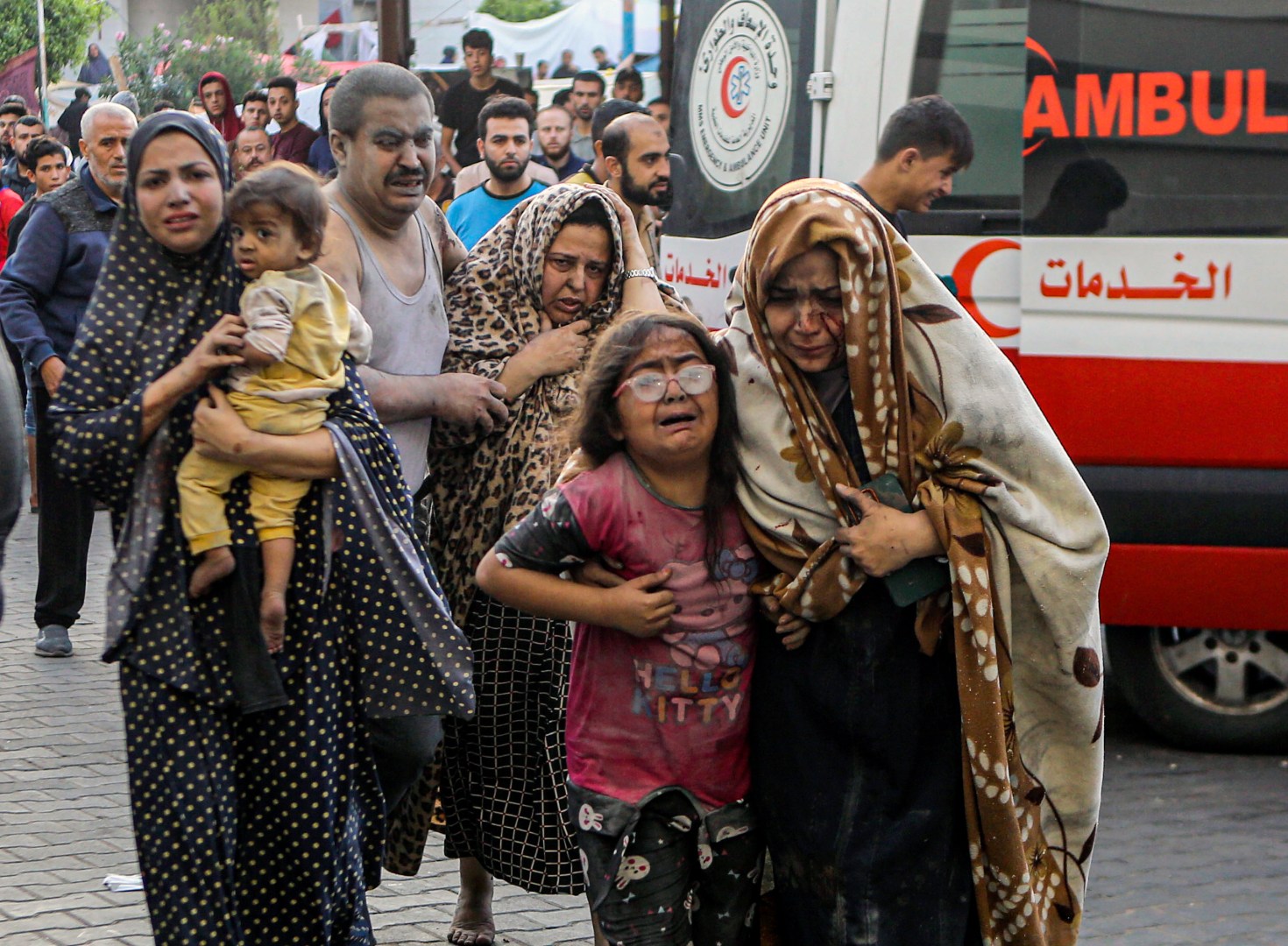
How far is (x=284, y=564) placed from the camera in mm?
3174

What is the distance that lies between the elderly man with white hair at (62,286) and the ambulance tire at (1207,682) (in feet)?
12.9

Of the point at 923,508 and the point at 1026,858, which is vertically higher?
the point at 923,508

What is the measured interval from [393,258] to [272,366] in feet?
2.65

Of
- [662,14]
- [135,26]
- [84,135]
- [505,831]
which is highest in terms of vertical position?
[135,26]

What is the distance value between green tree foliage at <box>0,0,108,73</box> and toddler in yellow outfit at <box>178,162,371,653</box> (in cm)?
2705

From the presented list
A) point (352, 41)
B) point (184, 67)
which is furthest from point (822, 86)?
point (352, 41)

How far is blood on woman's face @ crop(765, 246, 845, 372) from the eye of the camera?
2777 mm

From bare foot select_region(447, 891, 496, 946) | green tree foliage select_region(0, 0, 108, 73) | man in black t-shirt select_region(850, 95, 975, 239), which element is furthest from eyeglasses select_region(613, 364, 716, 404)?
green tree foliage select_region(0, 0, 108, 73)

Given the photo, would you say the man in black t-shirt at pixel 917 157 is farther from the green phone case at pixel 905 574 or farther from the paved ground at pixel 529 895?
the green phone case at pixel 905 574

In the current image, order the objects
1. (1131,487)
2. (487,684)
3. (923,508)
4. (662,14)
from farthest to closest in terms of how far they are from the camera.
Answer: (662,14), (1131,487), (487,684), (923,508)

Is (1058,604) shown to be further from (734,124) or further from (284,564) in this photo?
(734,124)

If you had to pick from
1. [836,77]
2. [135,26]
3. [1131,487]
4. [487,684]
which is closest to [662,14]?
[836,77]

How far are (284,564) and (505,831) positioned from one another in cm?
110

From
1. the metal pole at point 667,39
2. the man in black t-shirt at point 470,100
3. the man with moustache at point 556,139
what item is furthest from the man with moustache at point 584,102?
the man with moustache at point 556,139
